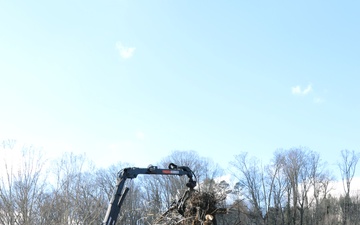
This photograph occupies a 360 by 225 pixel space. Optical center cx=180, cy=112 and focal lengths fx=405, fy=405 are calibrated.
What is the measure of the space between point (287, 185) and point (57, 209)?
2587 centimetres

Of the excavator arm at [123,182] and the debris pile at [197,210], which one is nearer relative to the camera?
the debris pile at [197,210]

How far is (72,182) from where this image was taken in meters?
20.1

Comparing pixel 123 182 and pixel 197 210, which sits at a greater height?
pixel 123 182

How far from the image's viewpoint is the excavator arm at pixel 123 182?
852cm

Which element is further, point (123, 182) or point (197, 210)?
point (123, 182)

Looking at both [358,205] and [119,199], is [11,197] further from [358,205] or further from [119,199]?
[358,205]

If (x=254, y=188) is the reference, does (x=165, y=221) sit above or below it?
below

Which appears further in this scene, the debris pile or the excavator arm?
the excavator arm

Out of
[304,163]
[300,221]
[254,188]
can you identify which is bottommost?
[300,221]

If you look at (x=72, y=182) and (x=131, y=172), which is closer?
(x=131, y=172)

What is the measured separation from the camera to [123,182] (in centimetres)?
888

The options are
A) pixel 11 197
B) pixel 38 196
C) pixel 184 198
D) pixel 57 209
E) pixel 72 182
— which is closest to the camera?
pixel 184 198

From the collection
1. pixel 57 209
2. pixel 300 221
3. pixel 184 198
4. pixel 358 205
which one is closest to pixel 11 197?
pixel 57 209

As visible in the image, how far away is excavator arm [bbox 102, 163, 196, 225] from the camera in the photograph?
852 centimetres
